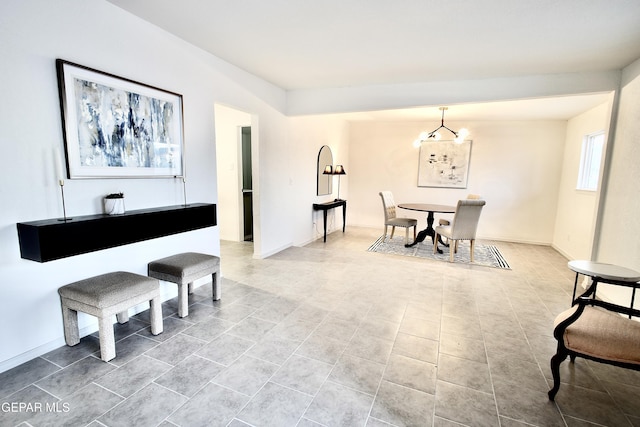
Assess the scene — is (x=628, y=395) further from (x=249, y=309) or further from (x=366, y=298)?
(x=249, y=309)

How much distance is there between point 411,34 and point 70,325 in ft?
11.4

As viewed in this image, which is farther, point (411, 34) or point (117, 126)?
point (411, 34)

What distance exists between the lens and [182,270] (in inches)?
100

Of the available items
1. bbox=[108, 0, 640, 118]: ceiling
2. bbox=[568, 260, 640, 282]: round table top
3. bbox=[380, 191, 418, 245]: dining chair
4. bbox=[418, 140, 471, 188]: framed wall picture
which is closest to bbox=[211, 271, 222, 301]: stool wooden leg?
bbox=[108, 0, 640, 118]: ceiling

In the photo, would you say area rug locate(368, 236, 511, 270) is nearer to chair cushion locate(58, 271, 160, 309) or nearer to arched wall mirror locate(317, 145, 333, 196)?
arched wall mirror locate(317, 145, 333, 196)

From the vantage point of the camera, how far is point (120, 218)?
2258 millimetres

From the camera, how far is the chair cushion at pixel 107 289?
1.95m

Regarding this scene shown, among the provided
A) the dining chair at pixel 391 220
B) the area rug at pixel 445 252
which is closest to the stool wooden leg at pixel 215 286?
the area rug at pixel 445 252

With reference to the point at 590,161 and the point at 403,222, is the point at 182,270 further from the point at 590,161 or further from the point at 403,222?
the point at 590,161

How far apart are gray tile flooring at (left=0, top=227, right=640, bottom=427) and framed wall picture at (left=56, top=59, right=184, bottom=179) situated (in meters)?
1.33

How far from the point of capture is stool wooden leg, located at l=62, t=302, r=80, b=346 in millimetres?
2109

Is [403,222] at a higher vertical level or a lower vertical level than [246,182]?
lower

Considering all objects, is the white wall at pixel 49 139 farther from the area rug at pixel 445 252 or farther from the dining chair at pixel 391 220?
the dining chair at pixel 391 220

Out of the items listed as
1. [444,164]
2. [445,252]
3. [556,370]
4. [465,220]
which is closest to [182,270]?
[556,370]
